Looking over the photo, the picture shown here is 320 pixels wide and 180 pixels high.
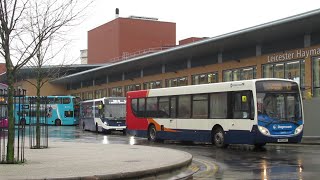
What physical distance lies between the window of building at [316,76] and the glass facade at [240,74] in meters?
6.44

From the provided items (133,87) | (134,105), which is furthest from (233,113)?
(133,87)

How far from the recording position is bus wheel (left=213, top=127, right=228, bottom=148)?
69.8ft

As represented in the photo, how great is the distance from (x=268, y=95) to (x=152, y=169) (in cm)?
993

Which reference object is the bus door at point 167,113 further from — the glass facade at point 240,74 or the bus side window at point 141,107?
the glass facade at point 240,74

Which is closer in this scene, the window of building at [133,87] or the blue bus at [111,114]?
the blue bus at [111,114]

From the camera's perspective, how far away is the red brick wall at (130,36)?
7769 cm

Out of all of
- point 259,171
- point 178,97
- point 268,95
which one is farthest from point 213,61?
point 259,171

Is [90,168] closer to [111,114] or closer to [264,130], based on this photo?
[264,130]

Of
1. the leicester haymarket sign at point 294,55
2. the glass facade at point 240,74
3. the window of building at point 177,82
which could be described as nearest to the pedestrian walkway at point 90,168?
the leicester haymarket sign at point 294,55

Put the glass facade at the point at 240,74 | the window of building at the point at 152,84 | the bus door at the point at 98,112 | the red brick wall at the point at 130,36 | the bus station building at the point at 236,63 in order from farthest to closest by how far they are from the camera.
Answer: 1. the red brick wall at the point at 130,36
2. the window of building at the point at 152,84
3. the bus door at the point at 98,112
4. the glass facade at the point at 240,74
5. the bus station building at the point at 236,63

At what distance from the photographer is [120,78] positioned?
63.6 meters

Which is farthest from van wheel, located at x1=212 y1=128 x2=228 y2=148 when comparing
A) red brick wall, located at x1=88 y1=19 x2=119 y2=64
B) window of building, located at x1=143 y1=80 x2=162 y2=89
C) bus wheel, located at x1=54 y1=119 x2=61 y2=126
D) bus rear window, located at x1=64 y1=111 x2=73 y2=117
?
red brick wall, located at x1=88 y1=19 x2=119 y2=64

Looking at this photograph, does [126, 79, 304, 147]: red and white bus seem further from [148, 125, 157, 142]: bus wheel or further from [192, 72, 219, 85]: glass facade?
[192, 72, 219, 85]: glass facade

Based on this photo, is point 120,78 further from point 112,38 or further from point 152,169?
point 152,169
